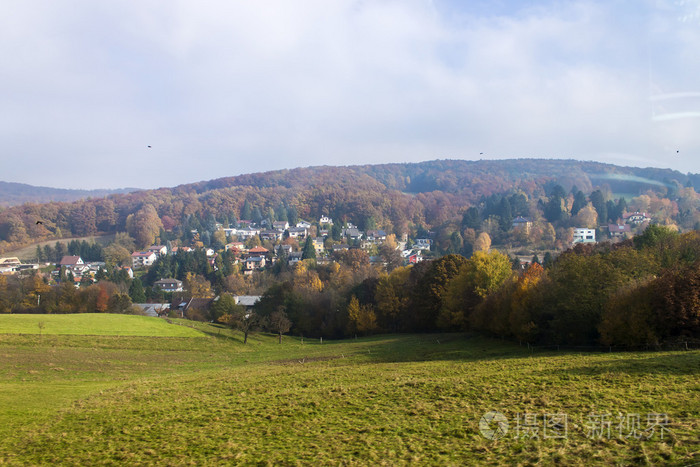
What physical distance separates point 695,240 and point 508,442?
114ft

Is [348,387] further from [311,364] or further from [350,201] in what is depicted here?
[350,201]

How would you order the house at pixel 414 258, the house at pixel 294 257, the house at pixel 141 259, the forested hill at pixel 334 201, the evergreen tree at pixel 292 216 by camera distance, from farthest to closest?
the evergreen tree at pixel 292 216, the forested hill at pixel 334 201, the house at pixel 141 259, the house at pixel 294 257, the house at pixel 414 258

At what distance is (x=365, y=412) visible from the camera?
1357 centimetres

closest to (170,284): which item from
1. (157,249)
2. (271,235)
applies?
(157,249)

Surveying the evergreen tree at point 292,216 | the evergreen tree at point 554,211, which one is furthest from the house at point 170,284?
the evergreen tree at point 554,211

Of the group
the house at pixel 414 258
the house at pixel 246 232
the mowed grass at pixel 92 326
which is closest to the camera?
the mowed grass at pixel 92 326

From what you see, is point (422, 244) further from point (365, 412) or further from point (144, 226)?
point (365, 412)

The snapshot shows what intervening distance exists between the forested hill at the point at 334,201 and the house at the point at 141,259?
58.6ft

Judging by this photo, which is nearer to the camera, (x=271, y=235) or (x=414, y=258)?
(x=414, y=258)

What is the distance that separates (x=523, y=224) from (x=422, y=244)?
2403 cm

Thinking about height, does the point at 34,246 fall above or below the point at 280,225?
below

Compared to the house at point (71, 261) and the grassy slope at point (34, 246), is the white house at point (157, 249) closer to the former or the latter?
the grassy slope at point (34, 246)

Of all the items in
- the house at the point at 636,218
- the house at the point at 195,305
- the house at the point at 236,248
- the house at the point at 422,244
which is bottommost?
the house at the point at 195,305

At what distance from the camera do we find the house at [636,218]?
4124 inches
